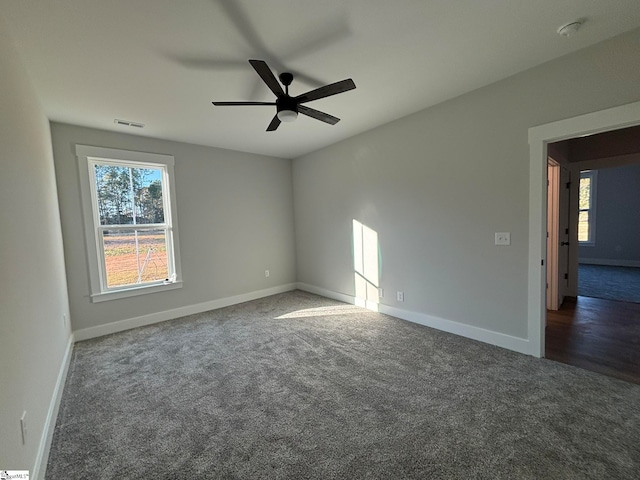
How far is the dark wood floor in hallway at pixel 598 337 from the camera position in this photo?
2432mm

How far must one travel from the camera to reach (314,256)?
522 cm

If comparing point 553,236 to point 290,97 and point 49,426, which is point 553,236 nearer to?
point 290,97

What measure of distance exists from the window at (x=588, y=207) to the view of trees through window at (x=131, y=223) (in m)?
9.59

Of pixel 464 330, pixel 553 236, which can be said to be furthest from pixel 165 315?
pixel 553 236

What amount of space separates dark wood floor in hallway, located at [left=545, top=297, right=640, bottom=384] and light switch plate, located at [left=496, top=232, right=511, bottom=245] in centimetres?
113

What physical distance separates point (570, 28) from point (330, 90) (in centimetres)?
173

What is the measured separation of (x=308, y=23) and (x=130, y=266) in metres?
3.71

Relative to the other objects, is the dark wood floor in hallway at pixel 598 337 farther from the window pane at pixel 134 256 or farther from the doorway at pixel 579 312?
the window pane at pixel 134 256

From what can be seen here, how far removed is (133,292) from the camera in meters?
3.79

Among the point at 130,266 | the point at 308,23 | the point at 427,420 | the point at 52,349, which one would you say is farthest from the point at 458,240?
the point at 130,266

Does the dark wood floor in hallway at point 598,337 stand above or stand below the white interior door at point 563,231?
below

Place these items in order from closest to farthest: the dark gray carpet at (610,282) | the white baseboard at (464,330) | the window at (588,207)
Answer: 1. the white baseboard at (464,330)
2. the dark gray carpet at (610,282)
3. the window at (588,207)

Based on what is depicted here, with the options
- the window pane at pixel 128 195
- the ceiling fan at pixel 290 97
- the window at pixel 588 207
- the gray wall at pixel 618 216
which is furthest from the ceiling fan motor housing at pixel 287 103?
the gray wall at pixel 618 216

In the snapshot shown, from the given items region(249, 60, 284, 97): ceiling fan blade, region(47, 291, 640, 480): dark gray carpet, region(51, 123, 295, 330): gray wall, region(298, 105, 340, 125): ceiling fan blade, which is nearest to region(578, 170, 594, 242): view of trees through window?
region(47, 291, 640, 480): dark gray carpet
